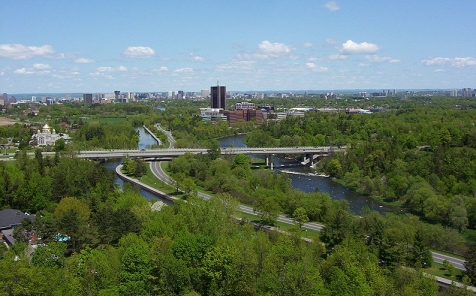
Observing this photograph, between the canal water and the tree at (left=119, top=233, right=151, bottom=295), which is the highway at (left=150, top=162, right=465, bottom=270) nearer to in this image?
the canal water

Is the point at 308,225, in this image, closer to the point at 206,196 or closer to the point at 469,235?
the point at 469,235

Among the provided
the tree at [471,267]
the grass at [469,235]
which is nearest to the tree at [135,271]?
the tree at [471,267]

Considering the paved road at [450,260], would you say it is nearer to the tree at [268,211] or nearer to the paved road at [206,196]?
the paved road at [206,196]

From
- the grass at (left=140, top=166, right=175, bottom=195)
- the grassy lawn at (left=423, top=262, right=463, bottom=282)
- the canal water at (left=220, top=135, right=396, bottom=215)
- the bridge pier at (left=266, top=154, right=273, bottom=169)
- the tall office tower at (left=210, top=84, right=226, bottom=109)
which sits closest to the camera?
the grassy lawn at (left=423, top=262, right=463, bottom=282)

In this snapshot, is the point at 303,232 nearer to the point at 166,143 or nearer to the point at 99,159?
the point at 99,159

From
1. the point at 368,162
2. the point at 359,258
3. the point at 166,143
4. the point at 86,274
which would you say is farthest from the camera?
the point at 166,143

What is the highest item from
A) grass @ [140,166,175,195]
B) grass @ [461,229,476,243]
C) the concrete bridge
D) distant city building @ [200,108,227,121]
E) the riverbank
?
distant city building @ [200,108,227,121]

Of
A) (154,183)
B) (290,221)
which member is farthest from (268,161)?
(290,221)

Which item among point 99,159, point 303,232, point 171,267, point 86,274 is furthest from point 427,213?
point 99,159

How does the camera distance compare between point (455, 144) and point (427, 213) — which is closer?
point (427, 213)

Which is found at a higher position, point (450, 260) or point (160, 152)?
point (160, 152)

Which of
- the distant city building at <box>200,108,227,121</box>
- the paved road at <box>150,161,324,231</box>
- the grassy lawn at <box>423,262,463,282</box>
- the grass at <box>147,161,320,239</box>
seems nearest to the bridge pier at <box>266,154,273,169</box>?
the grass at <box>147,161,320,239</box>
